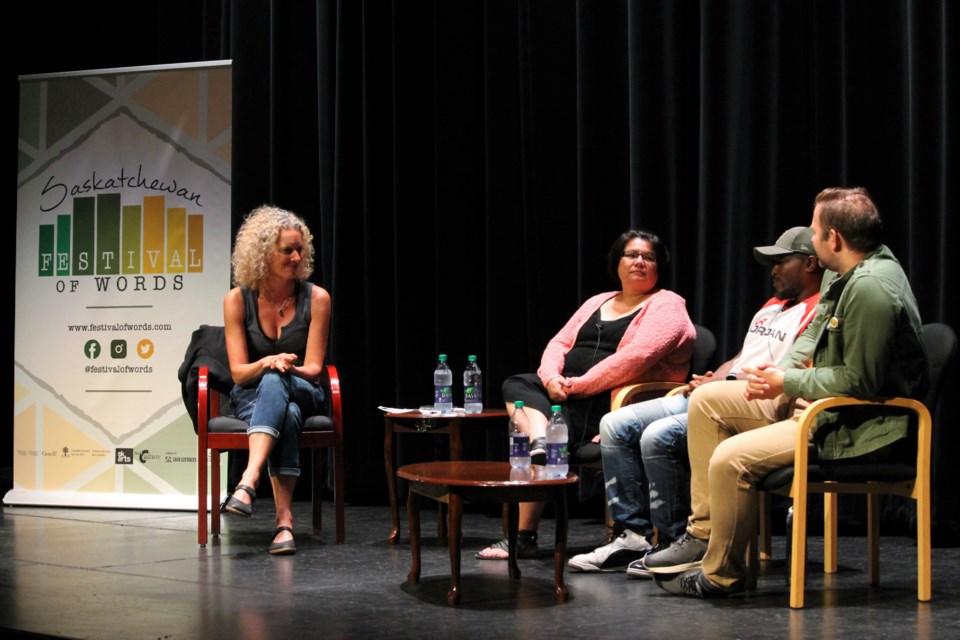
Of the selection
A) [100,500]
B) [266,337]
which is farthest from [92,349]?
[266,337]

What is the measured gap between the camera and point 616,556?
367 centimetres

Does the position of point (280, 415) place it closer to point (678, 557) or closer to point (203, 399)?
point (203, 399)

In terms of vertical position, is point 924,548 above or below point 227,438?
below

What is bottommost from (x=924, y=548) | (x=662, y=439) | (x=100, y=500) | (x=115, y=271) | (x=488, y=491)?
(x=100, y=500)

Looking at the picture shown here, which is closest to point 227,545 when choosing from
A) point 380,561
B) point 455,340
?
point 380,561

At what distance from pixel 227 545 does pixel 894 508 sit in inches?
92.9

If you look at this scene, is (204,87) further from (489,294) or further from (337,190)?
(489,294)

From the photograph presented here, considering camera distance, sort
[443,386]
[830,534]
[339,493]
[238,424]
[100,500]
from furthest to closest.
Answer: [100,500]
[443,386]
[339,493]
[238,424]
[830,534]

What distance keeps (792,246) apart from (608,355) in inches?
31.1

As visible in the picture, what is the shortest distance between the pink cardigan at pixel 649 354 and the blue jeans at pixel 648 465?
0.74 feet

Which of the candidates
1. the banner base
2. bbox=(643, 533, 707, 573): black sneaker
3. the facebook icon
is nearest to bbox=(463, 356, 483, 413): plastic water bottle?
bbox=(643, 533, 707, 573): black sneaker

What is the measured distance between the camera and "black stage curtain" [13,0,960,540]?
4355 mm

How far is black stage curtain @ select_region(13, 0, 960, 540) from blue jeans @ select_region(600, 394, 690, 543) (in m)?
0.95

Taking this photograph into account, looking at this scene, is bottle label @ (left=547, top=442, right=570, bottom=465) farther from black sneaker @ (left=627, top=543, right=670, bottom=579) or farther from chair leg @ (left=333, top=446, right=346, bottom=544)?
chair leg @ (left=333, top=446, right=346, bottom=544)
